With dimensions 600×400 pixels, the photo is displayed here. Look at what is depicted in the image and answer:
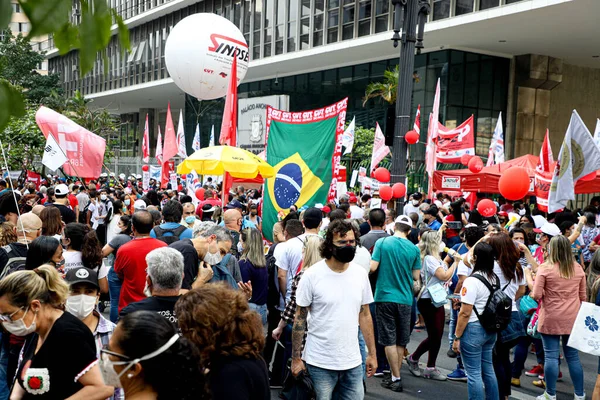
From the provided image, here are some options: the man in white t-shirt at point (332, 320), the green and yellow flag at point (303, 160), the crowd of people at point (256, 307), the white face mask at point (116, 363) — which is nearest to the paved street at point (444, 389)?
the crowd of people at point (256, 307)

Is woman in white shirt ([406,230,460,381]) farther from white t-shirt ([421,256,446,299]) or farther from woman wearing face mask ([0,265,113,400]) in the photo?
woman wearing face mask ([0,265,113,400])

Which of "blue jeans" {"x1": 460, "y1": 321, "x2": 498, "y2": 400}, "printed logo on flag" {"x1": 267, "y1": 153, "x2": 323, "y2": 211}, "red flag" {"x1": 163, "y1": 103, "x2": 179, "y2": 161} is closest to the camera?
"blue jeans" {"x1": 460, "y1": 321, "x2": 498, "y2": 400}

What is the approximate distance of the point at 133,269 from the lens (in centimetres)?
531

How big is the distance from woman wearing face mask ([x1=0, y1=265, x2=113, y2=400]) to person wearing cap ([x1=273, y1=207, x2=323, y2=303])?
3.15m

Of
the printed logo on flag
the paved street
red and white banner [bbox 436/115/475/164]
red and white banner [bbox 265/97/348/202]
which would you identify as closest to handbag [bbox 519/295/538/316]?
the paved street

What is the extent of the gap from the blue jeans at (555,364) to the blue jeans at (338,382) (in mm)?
2676

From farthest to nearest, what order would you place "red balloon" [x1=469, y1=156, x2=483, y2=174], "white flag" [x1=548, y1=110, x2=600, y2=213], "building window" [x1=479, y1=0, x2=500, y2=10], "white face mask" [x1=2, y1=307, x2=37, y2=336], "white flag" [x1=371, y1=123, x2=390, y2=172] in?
"building window" [x1=479, y1=0, x2=500, y2=10]
"white flag" [x1=371, y1=123, x2=390, y2=172]
"red balloon" [x1=469, y1=156, x2=483, y2=174]
"white flag" [x1=548, y1=110, x2=600, y2=213]
"white face mask" [x1=2, y1=307, x2=37, y2=336]

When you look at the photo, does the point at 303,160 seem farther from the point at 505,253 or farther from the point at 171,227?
the point at 505,253

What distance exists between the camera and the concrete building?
74.5 ft

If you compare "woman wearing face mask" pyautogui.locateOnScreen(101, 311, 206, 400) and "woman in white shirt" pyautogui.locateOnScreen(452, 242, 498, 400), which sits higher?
"woman wearing face mask" pyautogui.locateOnScreen(101, 311, 206, 400)

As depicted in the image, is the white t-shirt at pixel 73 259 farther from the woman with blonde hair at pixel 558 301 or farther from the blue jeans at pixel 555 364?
the blue jeans at pixel 555 364

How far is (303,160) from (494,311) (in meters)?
5.11

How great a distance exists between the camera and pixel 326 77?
1267 inches

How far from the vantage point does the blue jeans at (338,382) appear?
4.37 m
